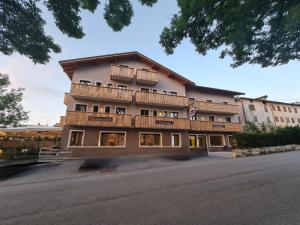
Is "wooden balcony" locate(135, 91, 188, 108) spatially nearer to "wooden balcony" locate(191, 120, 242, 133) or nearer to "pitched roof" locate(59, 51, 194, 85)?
"wooden balcony" locate(191, 120, 242, 133)

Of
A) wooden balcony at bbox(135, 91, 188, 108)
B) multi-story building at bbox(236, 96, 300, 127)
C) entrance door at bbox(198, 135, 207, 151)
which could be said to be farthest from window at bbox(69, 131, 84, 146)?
multi-story building at bbox(236, 96, 300, 127)

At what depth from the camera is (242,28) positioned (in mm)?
4145

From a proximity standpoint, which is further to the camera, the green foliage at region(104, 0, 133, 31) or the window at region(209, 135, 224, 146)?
the window at region(209, 135, 224, 146)

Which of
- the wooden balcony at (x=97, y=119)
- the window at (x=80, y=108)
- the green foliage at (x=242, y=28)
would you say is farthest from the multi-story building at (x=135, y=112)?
the green foliage at (x=242, y=28)

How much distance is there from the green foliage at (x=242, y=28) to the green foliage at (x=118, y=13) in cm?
141

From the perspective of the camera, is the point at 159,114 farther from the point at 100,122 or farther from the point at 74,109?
the point at 74,109

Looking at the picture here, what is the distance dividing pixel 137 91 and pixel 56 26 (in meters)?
14.9

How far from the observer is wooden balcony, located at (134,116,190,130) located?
18266 millimetres

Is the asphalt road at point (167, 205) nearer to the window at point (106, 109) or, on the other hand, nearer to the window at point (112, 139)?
the window at point (112, 139)

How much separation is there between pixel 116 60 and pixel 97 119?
8.98 m

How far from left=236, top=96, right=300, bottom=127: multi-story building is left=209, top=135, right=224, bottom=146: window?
11.7 m

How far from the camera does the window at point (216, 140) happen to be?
74.0 feet

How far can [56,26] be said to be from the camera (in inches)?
170

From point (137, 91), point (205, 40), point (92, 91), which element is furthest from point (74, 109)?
point (205, 40)
